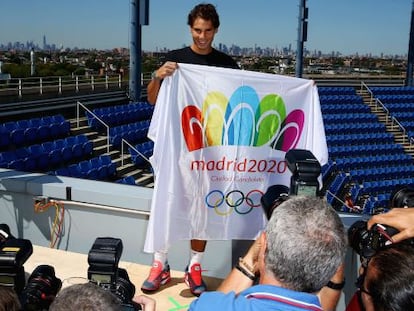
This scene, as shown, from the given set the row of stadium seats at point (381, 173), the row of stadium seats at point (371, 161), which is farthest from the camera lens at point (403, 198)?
the row of stadium seats at point (371, 161)

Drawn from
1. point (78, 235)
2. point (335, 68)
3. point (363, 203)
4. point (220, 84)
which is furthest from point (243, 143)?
point (335, 68)

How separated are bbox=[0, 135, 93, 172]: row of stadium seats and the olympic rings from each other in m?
5.89

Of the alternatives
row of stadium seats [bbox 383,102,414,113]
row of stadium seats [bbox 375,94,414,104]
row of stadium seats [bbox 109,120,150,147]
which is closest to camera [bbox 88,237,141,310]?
row of stadium seats [bbox 109,120,150,147]

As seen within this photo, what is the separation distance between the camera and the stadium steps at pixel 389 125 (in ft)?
57.5

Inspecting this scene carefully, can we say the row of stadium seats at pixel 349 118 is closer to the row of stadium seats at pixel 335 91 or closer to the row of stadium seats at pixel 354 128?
the row of stadium seats at pixel 354 128

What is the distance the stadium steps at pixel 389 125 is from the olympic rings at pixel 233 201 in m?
15.6

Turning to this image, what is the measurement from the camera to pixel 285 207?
1362 mm

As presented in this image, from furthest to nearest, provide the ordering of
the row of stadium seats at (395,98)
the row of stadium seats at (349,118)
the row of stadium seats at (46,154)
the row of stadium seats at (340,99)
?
1. the row of stadium seats at (395,98)
2. the row of stadium seats at (340,99)
3. the row of stadium seats at (349,118)
4. the row of stadium seats at (46,154)

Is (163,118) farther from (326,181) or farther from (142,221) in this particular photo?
(326,181)

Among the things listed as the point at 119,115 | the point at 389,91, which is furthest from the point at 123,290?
the point at 389,91

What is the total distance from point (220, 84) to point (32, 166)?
6819 millimetres

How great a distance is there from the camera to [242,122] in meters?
2.92

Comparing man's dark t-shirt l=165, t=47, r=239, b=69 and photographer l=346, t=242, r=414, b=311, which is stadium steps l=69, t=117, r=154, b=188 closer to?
man's dark t-shirt l=165, t=47, r=239, b=69

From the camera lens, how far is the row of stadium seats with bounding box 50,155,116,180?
28.2ft
